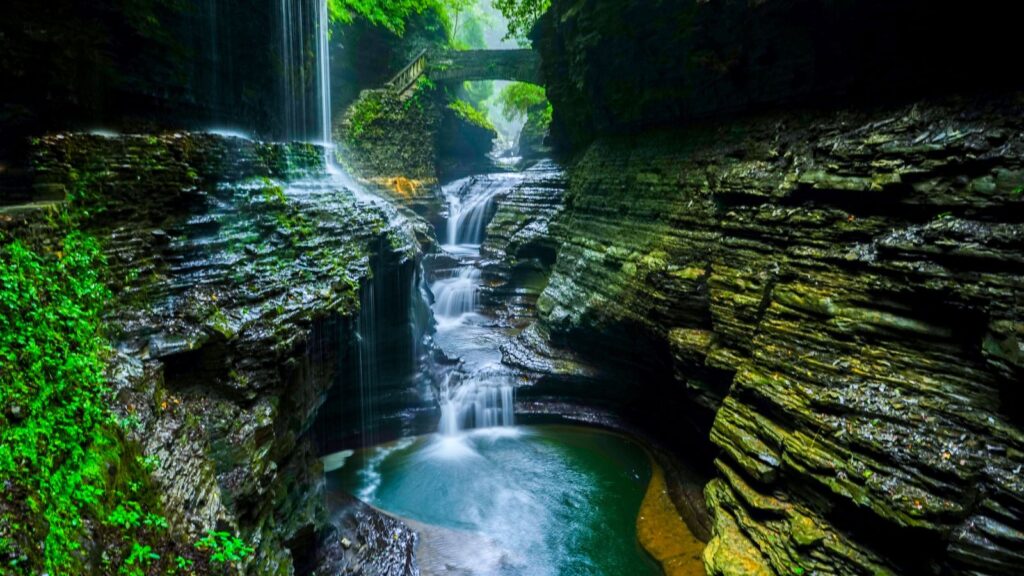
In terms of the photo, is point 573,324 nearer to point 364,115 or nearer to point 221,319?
point 221,319

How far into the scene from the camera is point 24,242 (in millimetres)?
4297

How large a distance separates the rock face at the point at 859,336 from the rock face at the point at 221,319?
220 inches

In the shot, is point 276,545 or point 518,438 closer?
point 276,545

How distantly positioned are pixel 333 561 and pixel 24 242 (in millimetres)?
5294

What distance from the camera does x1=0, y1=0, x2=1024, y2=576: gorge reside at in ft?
14.2

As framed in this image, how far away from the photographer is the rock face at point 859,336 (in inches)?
185

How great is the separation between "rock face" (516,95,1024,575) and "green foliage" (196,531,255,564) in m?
5.30

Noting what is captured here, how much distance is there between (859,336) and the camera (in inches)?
232

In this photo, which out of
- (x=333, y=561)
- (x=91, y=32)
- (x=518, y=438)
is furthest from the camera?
(x=518, y=438)

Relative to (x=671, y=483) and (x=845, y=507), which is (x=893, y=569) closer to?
(x=845, y=507)

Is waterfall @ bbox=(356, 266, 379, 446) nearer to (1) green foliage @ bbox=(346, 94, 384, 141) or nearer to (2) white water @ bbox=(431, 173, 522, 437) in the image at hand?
(2) white water @ bbox=(431, 173, 522, 437)

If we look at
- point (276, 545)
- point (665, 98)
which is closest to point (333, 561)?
point (276, 545)

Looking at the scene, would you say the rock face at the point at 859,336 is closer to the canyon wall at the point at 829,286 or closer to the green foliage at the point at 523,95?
the canyon wall at the point at 829,286

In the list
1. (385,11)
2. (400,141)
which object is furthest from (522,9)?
(400,141)
